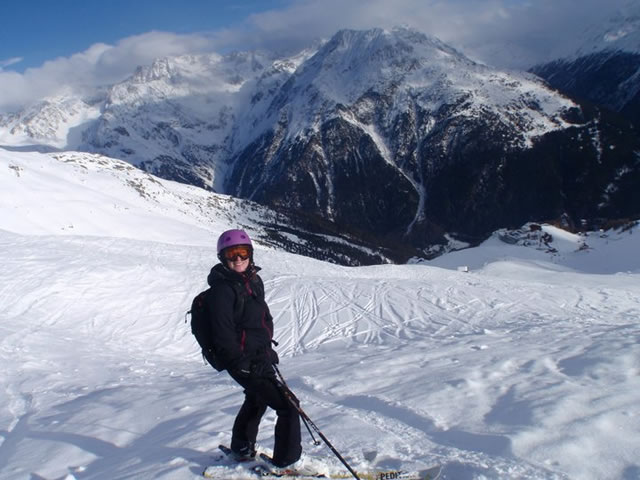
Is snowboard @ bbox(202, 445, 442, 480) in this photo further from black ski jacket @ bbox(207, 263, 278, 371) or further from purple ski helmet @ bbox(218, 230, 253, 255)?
purple ski helmet @ bbox(218, 230, 253, 255)

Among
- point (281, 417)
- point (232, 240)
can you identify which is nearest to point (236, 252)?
point (232, 240)

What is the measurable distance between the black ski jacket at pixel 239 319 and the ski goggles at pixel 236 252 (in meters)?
0.14

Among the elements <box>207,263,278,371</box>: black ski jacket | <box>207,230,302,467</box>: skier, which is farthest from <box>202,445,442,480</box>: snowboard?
<box>207,263,278,371</box>: black ski jacket

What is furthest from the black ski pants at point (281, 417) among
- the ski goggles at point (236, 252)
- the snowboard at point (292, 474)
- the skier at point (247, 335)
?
the ski goggles at point (236, 252)

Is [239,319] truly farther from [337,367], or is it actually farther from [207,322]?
[337,367]

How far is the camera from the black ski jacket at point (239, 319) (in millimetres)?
5594

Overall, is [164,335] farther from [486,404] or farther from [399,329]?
[486,404]

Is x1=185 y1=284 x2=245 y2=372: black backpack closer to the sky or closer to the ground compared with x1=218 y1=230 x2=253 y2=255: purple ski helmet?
closer to the ground

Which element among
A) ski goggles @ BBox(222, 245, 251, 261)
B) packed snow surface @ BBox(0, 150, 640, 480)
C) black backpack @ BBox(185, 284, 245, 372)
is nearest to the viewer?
black backpack @ BBox(185, 284, 245, 372)

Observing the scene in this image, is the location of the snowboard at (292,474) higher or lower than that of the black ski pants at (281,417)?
lower

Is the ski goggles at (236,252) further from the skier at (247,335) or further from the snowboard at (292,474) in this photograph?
the snowboard at (292,474)

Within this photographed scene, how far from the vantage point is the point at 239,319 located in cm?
580

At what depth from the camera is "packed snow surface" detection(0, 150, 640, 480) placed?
639 cm

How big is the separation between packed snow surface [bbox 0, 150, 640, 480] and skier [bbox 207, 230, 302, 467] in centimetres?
53
